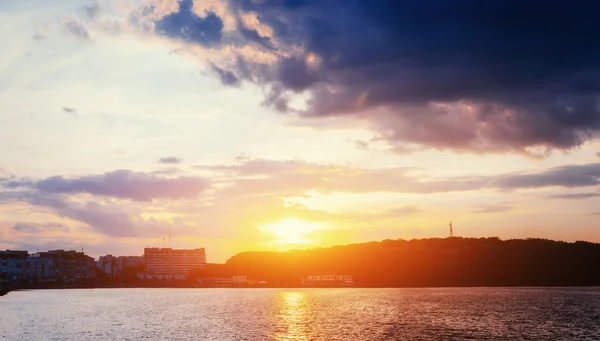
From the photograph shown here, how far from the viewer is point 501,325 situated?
134125 mm

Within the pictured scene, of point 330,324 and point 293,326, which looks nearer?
point 293,326

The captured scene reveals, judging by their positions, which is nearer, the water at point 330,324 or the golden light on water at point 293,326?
the water at point 330,324

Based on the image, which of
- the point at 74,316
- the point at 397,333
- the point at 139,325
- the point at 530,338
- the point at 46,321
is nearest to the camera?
the point at 530,338

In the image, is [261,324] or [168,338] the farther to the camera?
[261,324]

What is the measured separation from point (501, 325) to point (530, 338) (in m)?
23.1

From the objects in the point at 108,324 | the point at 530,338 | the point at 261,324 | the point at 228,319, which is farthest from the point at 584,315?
the point at 108,324

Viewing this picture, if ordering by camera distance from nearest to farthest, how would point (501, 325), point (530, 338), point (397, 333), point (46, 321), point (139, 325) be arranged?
1. point (530, 338)
2. point (397, 333)
3. point (501, 325)
4. point (139, 325)
5. point (46, 321)

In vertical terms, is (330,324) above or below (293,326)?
below

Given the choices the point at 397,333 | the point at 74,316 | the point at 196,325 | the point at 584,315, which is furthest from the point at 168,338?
the point at 584,315

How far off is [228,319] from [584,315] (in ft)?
313

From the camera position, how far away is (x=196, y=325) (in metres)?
148

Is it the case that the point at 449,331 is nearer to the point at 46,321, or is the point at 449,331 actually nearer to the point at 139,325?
the point at 139,325

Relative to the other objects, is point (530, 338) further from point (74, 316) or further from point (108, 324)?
point (74, 316)

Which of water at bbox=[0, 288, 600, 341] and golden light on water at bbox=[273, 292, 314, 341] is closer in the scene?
water at bbox=[0, 288, 600, 341]
